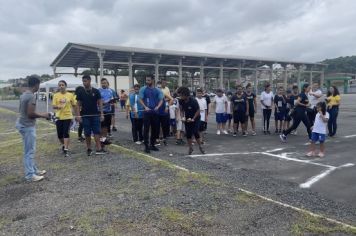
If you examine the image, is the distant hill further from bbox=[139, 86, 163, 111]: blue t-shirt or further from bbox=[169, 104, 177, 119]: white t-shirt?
bbox=[139, 86, 163, 111]: blue t-shirt

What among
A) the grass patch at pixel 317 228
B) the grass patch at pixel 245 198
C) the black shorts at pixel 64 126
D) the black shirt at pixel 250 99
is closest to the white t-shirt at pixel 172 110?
the black shirt at pixel 250 99

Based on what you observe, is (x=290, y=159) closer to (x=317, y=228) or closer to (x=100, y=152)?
(x=317, y=228)

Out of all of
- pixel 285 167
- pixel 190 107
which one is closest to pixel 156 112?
pixel 190 107

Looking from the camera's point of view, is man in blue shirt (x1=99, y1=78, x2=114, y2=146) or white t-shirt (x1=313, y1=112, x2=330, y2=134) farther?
man in blue shirt (x1=99, y1=78, x2=114, y2=146)

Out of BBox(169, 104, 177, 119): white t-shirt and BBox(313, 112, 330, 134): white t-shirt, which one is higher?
BBox(169, 104, 177, 119): white t-shirt

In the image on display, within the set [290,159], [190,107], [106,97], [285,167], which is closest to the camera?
[285,167]

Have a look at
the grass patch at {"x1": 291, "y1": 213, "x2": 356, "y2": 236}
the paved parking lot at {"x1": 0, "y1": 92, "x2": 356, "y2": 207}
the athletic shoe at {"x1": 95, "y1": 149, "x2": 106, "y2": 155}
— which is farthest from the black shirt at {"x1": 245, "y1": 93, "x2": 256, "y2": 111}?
the grass patch at {"x1": 291, "y1": 213, "x2": 356, "y2": 236}

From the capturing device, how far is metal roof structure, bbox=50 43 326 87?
3247 centimetres

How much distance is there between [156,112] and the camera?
885 centimetres

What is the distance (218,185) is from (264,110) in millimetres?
6981

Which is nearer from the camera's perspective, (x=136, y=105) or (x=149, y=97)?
(x=149, y=97)

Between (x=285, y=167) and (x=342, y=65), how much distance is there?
354 feet

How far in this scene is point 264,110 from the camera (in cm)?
1210

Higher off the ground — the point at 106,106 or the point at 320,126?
the point at 106,106
